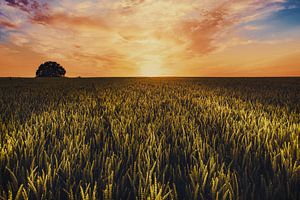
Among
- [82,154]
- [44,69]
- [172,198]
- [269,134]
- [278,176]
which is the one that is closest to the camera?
[172,198]

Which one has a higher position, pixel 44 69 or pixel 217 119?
pixel 44 69

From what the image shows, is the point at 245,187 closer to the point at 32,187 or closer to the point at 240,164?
the point at 240,164

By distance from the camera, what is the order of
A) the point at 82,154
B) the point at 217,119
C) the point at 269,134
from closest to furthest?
the point at 82,154
the point at 269,134
the point at 217,119

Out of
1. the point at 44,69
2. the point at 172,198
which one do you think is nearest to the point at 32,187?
the point at 172,198

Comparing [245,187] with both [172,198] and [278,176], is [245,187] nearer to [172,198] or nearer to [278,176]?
[278,176]

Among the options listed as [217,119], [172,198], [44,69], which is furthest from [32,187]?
[44,69]

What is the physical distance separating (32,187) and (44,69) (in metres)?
74.6

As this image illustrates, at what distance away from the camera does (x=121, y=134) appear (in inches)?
72.4

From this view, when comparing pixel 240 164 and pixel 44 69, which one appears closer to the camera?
pixel 240 164

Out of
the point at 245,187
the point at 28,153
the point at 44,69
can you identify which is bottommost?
the point at 245,187

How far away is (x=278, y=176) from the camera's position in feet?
3.58

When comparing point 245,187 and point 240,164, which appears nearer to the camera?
point 245,187

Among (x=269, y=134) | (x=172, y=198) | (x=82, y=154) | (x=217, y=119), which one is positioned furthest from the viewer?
(x=217, y=119)

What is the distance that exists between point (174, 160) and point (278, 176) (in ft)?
1.84
